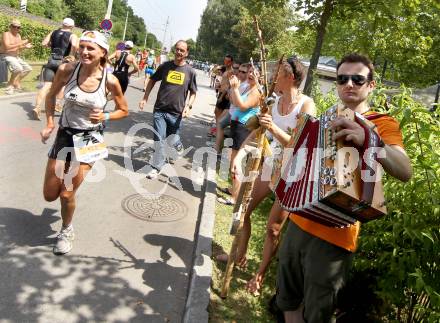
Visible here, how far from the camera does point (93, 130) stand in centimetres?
442

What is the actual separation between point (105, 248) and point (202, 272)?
113 cm

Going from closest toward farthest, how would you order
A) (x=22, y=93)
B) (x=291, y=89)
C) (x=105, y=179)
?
(x=291, y=89), (x=105, y=179), (x=22, y=93)

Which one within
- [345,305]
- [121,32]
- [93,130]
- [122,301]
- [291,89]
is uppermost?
[121,32]

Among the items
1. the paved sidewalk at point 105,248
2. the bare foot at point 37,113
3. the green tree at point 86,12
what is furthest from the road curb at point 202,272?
the green tree at point 86,12

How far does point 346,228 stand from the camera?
8.59ft

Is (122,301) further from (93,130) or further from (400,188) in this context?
(400,188)

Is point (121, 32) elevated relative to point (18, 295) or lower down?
elevated

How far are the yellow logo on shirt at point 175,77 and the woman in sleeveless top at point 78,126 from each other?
2962mm

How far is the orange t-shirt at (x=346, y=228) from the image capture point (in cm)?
232

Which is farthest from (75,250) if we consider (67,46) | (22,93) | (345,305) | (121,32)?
(121,32)

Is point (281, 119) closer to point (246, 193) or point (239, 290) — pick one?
point (246, 193)

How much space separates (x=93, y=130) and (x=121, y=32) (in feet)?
305

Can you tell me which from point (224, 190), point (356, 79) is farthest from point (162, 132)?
point (356, 79)

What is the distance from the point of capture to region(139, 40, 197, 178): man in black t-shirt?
723 cm
